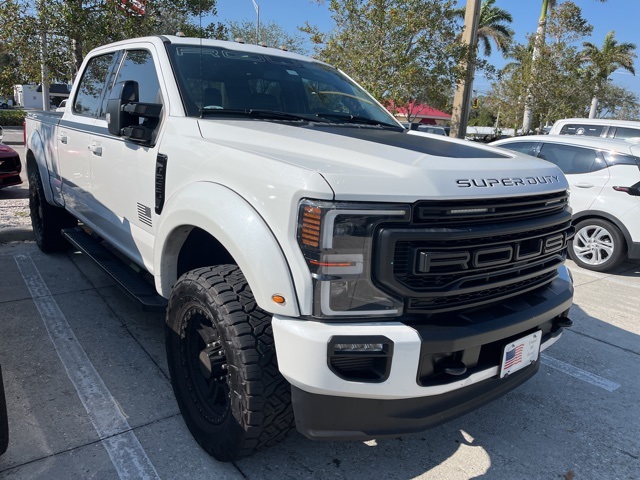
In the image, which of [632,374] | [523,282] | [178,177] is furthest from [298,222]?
[632,374]

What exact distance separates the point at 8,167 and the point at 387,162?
815 centimetres

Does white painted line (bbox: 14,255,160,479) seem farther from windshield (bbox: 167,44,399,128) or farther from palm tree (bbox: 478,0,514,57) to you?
palm tree (bbox: 478,0,514,57)

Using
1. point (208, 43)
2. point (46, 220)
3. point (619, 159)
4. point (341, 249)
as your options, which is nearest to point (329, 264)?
point (341, 249)

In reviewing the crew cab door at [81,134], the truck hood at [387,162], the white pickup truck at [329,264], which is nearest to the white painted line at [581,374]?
the white pickup truck at [329,264]

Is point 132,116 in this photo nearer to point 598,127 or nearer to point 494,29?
point 598,127

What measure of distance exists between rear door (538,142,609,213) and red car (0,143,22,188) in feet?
27.4

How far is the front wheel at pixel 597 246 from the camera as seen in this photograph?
21.6ft

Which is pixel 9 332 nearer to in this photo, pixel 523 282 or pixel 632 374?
pixel 523 282

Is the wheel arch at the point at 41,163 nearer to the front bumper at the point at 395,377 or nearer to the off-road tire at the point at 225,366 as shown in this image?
the off-road tire at the point at 225,366

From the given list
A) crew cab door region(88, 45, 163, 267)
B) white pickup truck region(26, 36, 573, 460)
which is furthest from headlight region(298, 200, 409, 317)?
crew cab door region(88, 45, 163, 267)

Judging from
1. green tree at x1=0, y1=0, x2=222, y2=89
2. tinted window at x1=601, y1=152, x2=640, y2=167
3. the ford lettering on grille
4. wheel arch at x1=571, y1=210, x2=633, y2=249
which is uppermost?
green tree at x1=0, y1=0, x2=222, y2=89

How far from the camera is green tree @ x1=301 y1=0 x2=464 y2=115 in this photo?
9414mm

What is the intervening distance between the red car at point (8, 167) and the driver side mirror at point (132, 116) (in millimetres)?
6400

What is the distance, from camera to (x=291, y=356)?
1.94 metres
